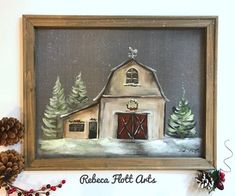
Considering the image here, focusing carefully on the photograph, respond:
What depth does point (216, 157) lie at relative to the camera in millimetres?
1183

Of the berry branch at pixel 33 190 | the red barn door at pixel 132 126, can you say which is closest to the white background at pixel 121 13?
the berry branch at pixel 33 190

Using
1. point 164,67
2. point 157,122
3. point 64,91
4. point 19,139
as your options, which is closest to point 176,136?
point 157,122

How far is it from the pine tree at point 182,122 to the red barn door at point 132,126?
9cm

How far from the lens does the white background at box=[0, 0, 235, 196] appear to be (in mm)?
1160

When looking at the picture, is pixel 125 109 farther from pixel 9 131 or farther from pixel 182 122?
pixel 9 131

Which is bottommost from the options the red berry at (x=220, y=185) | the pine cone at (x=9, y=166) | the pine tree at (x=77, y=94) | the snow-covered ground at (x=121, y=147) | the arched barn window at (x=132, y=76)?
the red berry at (x=220, y=185)

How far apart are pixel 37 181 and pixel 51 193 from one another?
0.21ft

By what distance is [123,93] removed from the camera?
1.18 metres

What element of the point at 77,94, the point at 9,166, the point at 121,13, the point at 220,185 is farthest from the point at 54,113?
the point at 220,185

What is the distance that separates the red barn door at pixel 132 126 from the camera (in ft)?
3.85

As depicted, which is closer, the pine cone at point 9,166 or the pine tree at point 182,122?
the pine cone at point 9,166

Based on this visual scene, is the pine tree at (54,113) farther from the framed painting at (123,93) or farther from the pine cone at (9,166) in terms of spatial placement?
the pine cone at (9,166)

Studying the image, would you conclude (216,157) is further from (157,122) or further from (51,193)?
(51,193)

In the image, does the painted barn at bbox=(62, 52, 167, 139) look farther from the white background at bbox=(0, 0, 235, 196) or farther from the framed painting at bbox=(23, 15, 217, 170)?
the white background at bbox=(0, 0, 235, 196)
